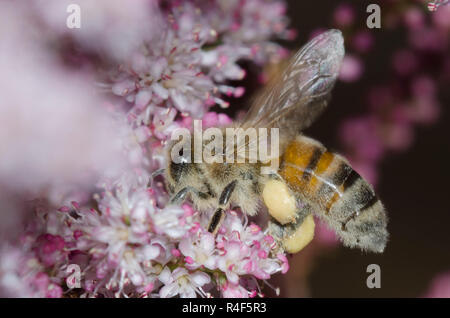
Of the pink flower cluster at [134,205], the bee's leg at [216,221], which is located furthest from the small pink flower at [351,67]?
the bee's leg at [216,221]

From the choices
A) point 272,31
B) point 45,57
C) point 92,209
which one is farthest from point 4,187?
point 272,31

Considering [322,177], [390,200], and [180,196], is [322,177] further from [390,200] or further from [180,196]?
[390,200]

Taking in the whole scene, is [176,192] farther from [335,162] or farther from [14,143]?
[14,143]

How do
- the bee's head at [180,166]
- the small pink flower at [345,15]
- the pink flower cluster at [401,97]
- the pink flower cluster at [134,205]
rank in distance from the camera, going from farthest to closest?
1. the pink flower cluster at [401,97]
2. the small pink flower at [345,15]
3. the bee's head at [180,166]
4. the pink flower cluster at [134,205]

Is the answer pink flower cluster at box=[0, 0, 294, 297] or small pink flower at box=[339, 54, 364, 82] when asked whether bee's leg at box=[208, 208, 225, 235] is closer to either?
pink flower cluster at box=[0, 0, 294, 297]

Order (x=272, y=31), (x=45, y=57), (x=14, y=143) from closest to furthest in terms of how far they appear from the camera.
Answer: (x=14, y=143)
(x=45, y=57)
(x=272, y=31)

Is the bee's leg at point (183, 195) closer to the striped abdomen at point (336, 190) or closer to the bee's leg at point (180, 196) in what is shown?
the bee's leg at point (180, 196)

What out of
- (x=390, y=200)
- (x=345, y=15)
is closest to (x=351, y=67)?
(x=345, y=15)
